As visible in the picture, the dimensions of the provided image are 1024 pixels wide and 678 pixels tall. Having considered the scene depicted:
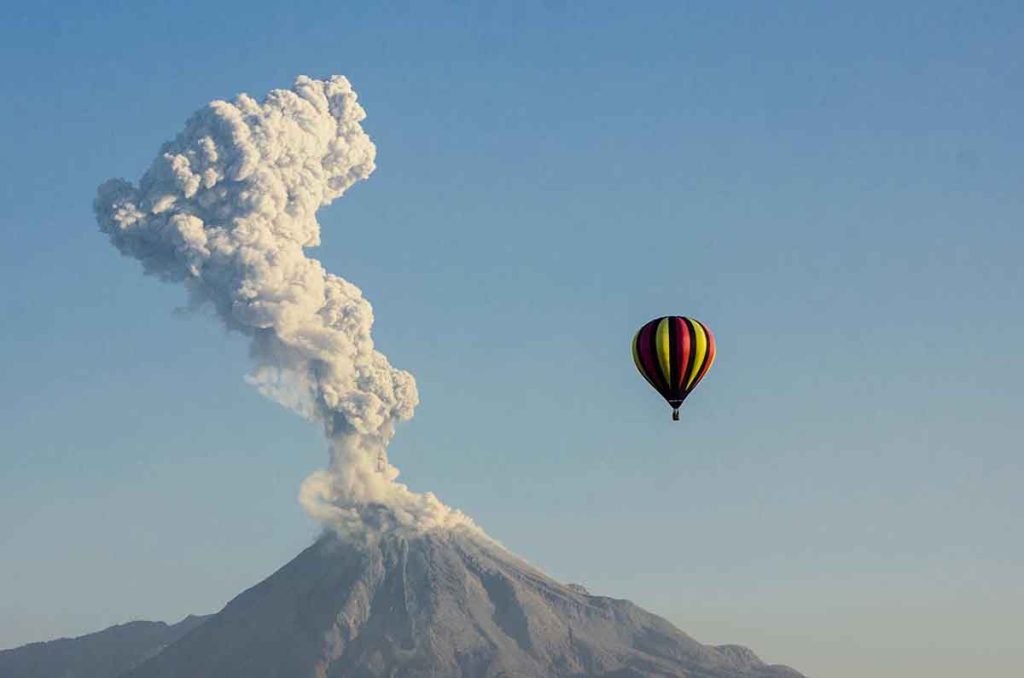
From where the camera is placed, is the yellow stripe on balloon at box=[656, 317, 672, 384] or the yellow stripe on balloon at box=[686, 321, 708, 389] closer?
the yellow stripe on balloon at box=[656, 317, 672, 384]

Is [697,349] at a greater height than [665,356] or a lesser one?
greater

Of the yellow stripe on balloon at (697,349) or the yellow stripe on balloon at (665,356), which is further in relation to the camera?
the yellow stripe on balloon at (697,349)

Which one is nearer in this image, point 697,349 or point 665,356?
point 665,356
